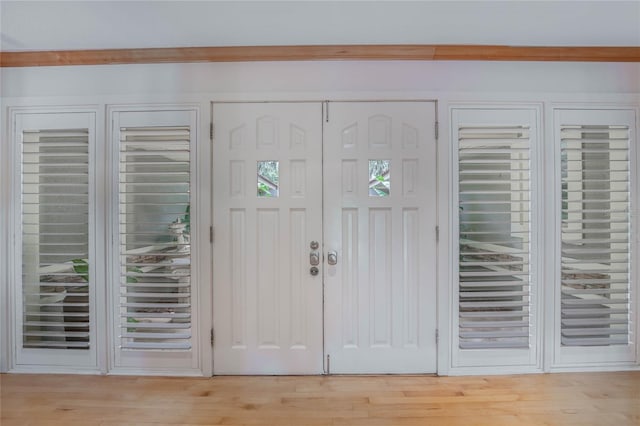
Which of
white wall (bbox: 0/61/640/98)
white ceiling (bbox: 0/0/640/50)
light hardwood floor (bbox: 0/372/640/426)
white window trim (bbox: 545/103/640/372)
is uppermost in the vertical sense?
white ceiling (bbox: 0/0/640/50)

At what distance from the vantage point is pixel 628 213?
2340 mm

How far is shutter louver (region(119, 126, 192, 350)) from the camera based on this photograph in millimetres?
2305

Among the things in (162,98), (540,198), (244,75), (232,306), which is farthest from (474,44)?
(232,306)

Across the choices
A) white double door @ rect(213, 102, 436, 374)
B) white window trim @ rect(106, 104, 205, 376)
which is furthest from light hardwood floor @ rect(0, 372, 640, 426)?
white double door @ rect(213, 102, 436, 374)

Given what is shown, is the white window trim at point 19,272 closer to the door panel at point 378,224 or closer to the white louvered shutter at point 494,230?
the door panel at point 378,224

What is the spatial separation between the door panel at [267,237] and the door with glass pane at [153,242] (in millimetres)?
230

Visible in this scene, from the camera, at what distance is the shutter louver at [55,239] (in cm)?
234

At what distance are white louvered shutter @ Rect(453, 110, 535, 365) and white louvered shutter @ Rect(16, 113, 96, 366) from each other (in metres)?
2.82

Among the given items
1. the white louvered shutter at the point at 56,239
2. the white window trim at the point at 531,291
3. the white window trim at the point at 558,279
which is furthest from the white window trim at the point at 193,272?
the white window trim at the point at 558,279

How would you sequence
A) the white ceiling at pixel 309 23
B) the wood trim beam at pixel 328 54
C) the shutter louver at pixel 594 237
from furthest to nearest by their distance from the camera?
the shutter louver at pixel 594 237, the wood trim beam at pixel 328 54, the white ceiling at pixel 309 23

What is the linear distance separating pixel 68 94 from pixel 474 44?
3.05 meters

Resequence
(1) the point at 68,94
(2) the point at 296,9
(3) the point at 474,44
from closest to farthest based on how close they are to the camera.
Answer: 1. (2) the point at 296,9
2. (3) the point at 474,44
3. (1) the point at 68,94

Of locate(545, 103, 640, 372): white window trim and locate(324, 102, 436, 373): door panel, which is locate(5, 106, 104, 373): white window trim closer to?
locate(324, 102, 436, 373): door panel

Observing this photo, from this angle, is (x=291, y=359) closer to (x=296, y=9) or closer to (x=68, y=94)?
(x=296, y=9)
